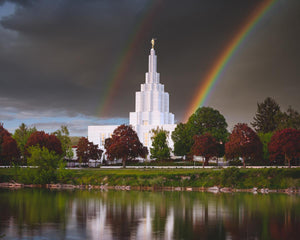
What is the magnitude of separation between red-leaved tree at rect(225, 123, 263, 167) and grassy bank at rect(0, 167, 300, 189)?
28.4 ft

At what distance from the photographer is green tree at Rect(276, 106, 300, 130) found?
280ft

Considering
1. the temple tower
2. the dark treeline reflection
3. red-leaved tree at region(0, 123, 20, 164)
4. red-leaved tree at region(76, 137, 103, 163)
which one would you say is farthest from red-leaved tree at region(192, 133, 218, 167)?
the temple tower

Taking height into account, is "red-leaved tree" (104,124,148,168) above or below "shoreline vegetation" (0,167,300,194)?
above

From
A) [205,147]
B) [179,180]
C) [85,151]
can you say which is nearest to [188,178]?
[179,180]

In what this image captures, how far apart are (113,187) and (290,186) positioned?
2172cm

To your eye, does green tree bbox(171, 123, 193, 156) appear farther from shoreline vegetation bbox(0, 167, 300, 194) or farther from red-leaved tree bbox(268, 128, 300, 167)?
shoreline vegetation bbox(0, 167, 300, 194)

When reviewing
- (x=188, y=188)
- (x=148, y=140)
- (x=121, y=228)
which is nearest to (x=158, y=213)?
(x=121, y=228)

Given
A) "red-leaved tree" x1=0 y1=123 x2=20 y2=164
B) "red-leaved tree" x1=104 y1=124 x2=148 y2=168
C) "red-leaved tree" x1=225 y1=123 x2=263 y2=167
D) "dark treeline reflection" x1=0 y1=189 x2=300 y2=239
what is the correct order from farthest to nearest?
"red-leaved tree" x1=0 y1=123 x2=20 y2=164
"red-leaved tree" x1=104 y1=124 x2=148 y2=168
"red-leaved tree" x1=225 y1=123 x2=263 y2=167
"dark treeline reflection" x1=0 y1=189 x2=300 y2=239

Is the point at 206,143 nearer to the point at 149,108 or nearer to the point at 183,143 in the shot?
the point at 183,143

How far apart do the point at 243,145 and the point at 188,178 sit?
12924mm

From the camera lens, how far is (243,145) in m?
64.2

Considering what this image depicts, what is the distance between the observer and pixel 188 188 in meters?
54.2

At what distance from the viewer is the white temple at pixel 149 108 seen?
365 feet

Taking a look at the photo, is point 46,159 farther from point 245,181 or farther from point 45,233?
point 45,233
